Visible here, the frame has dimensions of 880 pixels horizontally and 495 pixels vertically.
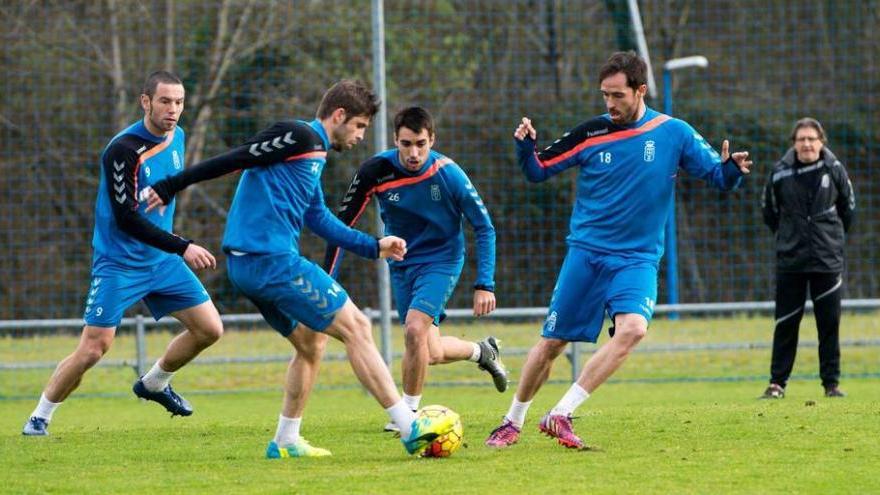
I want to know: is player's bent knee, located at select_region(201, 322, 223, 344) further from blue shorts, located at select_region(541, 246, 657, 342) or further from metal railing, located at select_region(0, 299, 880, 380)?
metal railing, located at select_region(0, 299, 880, 380)

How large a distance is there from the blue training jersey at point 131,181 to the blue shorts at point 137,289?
2.5 inches

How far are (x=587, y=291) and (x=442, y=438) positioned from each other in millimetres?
1356

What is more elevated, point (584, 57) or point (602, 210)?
point (584, 57)

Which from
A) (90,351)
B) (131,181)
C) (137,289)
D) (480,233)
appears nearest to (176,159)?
(131,181)

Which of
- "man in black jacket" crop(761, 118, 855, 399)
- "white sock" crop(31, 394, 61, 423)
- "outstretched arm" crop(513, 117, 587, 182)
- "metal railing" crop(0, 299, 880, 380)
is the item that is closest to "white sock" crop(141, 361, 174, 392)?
"white sock" crop(31, 394, 61, 423)

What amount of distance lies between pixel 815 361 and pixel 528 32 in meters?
6.39

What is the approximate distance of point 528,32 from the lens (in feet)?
67.7

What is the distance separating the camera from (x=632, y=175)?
847cm

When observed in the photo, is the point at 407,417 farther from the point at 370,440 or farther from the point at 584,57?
the point at 584,57

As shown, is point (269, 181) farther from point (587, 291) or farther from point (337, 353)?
point (337, 353)

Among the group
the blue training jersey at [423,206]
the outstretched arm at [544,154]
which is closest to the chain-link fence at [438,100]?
the blue training jersey at [423,206]

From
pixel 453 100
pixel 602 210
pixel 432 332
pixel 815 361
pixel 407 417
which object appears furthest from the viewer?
pixel 453 100

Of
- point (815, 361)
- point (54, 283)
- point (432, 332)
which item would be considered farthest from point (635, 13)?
point (432, 332)

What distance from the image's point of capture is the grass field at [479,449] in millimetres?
6898
